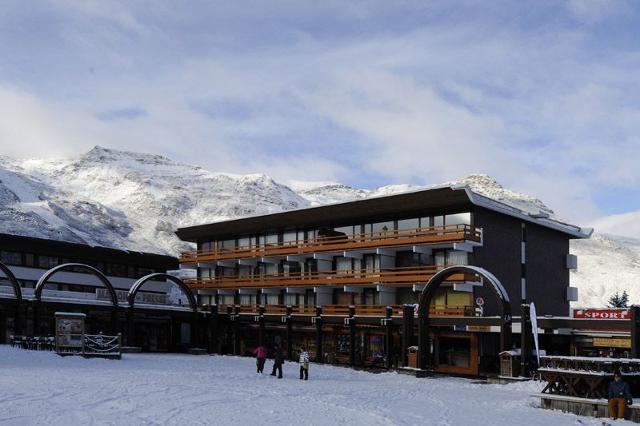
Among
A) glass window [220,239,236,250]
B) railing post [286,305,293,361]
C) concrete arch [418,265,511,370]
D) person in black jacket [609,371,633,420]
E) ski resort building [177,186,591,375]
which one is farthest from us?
glass window [220,239,236,250]

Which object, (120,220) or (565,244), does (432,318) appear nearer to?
(565,244)

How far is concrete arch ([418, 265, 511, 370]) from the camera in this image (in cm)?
3725

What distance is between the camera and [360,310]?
48.0 meters

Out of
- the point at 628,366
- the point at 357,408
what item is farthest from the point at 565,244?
the point at 357,408

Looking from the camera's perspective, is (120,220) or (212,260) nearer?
(212,260)

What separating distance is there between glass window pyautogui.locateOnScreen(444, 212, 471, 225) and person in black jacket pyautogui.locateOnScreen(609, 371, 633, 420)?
2378cm

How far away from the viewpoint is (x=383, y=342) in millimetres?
49125

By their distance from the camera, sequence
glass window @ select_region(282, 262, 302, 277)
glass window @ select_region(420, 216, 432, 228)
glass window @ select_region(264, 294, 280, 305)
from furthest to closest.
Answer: glass window @ select_region(264, 294, 280, 305) < glass window @ select_region(282, 262, 302, 277) < glass window @ select_region(420, 216, 432, 228)

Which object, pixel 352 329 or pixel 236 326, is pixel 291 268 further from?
pixel 352 329

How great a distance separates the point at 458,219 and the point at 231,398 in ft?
83.1

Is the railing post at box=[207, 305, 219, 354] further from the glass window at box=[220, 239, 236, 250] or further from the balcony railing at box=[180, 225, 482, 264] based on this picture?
the glass window at box=[220, 239, 236, 250]

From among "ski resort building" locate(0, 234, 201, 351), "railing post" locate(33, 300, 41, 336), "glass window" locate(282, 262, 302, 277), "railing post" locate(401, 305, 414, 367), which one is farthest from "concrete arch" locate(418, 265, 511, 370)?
"railing post" locate(33, 300, 41, 336)

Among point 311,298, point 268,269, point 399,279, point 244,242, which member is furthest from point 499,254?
point 244,242

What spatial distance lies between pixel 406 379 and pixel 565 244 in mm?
24331
